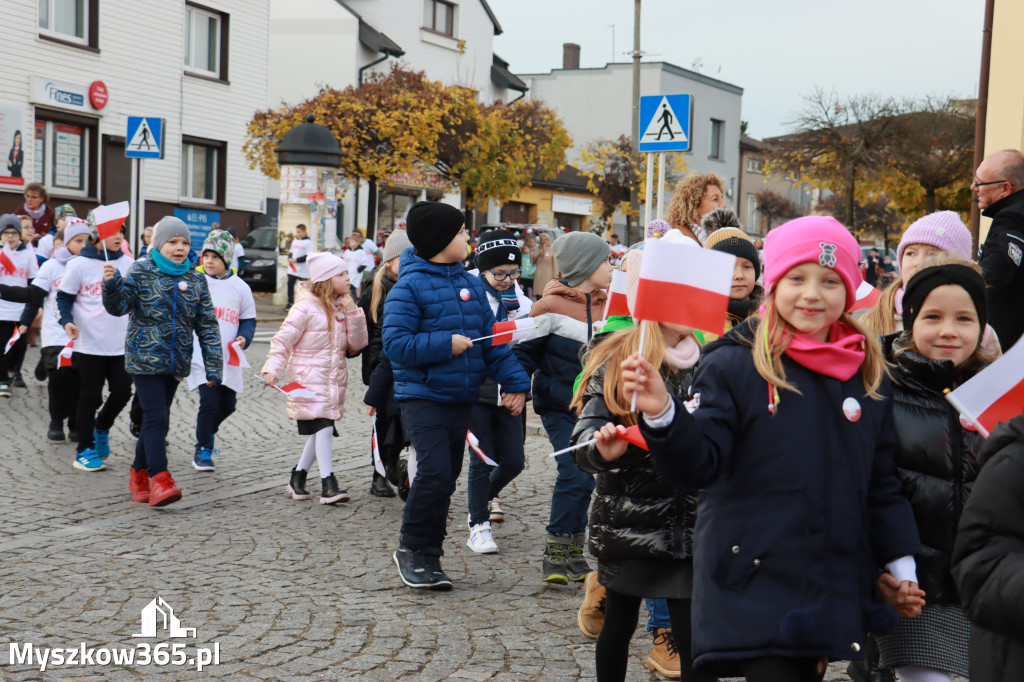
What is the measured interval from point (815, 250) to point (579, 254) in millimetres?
2827

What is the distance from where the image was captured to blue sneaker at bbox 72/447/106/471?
841 cm

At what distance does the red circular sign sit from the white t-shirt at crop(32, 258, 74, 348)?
16.1 meters

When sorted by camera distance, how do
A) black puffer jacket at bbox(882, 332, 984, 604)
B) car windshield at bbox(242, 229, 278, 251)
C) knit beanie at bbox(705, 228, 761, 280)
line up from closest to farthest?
black puffer jacket at bbox(882, 332, 984, 604) < knit beanie at bbox(705, 228, 761, 280) < car windshield at bbox(242, 229, 278, 251)

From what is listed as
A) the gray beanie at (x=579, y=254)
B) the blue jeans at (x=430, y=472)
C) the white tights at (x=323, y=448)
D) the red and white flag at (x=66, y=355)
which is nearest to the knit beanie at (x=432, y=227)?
the gray beanie at (x=579, y=254)

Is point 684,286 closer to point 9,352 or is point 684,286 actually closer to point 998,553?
point 998,553

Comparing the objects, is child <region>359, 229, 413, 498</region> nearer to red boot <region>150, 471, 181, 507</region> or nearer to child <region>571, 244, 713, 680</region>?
red boot <region>150, 471, 181, 507</region>

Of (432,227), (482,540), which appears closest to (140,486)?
(482,540)

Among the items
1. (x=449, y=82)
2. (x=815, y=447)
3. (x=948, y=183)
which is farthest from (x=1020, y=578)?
(x=449, y=82)

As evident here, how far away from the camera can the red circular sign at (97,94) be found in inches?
981

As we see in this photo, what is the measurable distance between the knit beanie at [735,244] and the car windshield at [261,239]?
23.4 m

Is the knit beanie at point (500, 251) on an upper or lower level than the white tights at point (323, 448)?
upper

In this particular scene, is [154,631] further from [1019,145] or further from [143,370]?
[1019,145]

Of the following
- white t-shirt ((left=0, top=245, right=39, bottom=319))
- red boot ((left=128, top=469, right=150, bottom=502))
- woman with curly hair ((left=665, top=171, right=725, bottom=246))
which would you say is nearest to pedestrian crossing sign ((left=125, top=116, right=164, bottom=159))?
Result: white t-shirt ((left=0, top=245, right=39, bottom=319))

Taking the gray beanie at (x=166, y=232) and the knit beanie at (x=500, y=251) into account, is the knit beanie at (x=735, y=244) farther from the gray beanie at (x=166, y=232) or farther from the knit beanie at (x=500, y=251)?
the gray beanie at (x=166, y=232)
